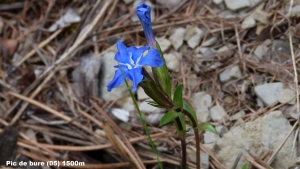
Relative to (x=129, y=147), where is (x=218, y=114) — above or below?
above

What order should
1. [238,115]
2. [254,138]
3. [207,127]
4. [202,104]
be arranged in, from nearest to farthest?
[207,127] → [254,138] → [238,115] → [202,104]

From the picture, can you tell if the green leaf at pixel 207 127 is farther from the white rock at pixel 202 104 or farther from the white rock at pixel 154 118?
the white rock at pixel 154 118

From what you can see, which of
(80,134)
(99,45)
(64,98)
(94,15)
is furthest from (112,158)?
(94,15)

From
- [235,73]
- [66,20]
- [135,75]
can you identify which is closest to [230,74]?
[235,73]

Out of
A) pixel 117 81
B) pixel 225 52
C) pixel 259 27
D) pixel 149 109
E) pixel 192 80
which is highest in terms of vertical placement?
pixel 117 81

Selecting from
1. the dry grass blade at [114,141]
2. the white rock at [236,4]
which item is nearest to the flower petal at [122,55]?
the dry grass blade at [114,141]

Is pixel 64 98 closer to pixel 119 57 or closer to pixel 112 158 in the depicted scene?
pixel 112 158

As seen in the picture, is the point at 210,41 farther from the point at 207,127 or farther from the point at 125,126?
the point at 207,127

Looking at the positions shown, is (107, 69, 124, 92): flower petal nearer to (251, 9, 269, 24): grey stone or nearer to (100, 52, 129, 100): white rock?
(100, 52, 129, 100): white rock
